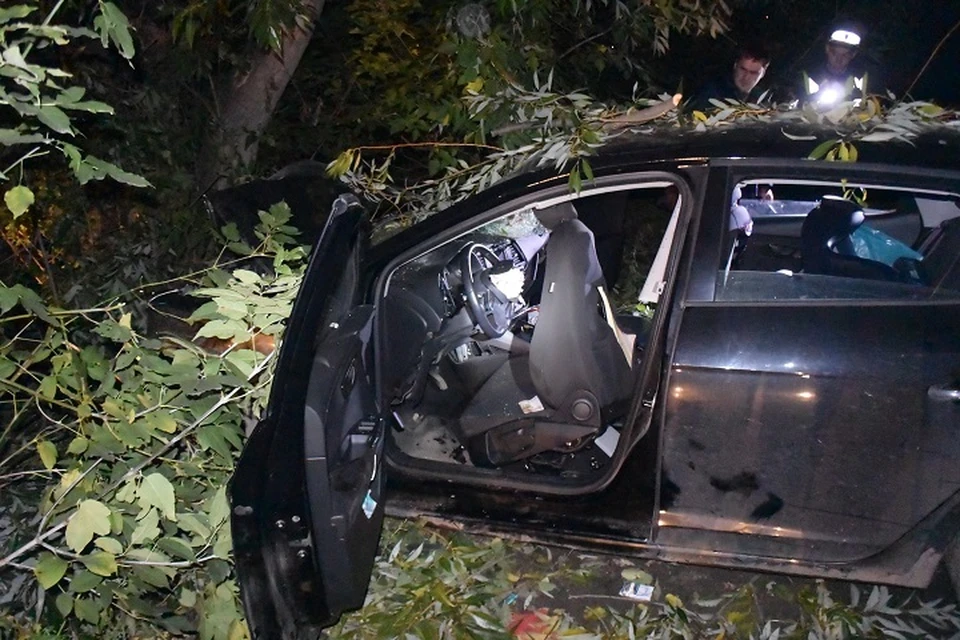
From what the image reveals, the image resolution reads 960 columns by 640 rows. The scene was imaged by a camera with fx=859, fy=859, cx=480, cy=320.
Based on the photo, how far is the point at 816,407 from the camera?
255 cm

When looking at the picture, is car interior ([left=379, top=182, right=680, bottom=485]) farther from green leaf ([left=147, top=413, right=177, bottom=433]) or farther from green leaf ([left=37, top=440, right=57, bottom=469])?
green leaf ([left=37, top=440, right=57, bottom=469])

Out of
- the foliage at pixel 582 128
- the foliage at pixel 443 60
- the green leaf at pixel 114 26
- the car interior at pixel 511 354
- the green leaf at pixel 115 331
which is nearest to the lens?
the green leaf at pixel 114 26

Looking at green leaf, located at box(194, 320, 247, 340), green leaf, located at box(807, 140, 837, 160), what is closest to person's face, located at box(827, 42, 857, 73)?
green leaf, located at box(807, 140, 837, 160)

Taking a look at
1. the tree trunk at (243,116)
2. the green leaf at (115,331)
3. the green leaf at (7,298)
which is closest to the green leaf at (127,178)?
the green leaf at (7,298)

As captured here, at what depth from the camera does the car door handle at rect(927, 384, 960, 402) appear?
2.44 metres

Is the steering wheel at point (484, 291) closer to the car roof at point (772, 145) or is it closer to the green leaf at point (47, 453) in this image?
the car roof at point (772, 145)

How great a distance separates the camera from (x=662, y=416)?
8.72 ft

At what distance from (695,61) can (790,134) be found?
8150mm

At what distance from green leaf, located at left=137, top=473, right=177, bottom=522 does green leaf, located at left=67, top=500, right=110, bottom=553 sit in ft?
0.47

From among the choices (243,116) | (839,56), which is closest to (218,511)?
(243,116)

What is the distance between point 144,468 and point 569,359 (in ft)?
4.98

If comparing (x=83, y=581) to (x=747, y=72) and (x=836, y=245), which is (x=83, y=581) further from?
(x=747, y=72)

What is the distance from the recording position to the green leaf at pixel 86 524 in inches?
85.3

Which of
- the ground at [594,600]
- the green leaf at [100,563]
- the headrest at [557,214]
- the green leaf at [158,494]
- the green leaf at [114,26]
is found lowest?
the ground at [594,600]
